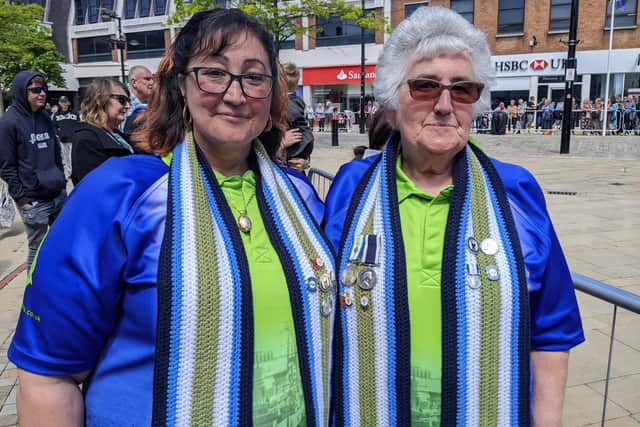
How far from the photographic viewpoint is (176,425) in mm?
1410

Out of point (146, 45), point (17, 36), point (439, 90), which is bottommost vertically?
point (439, 90)

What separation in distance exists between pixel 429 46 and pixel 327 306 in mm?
891

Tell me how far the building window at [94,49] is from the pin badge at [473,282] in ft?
160

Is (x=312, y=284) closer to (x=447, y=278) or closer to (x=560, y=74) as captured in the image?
(x=447, y=278)

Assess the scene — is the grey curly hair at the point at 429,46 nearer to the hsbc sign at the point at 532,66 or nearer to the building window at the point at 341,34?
the hsbc sign at the point at 532,66

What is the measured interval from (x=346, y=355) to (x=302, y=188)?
592mm

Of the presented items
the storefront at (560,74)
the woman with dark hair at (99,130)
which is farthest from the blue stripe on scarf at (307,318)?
the storefront at (560,74)

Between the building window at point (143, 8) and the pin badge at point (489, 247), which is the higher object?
the building window at point (143, 8)

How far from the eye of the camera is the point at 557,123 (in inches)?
1027

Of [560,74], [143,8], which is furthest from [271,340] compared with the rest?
[143,8]

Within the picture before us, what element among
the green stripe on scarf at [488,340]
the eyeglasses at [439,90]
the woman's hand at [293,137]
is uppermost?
the eyeglasses at [439,90]

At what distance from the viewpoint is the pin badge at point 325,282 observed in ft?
5.37

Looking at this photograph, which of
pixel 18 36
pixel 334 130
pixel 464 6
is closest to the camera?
pixel 334 130

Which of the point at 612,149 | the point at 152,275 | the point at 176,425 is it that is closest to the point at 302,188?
the point at 152,275
